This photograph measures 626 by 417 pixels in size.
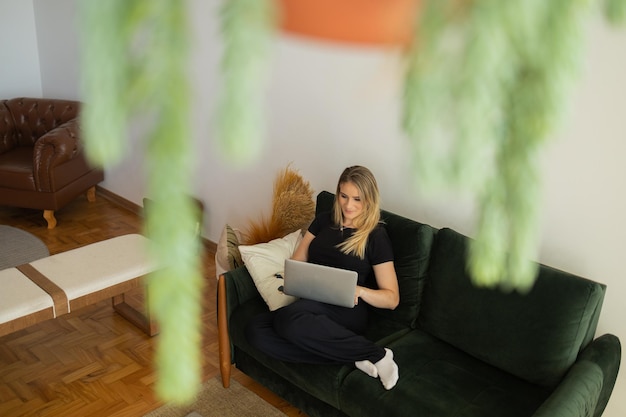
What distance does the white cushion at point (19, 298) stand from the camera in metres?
2.53

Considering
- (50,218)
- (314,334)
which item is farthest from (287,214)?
(50,218)

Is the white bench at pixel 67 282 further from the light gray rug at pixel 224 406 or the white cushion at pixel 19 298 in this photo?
the light gray rug at pixel 224 406

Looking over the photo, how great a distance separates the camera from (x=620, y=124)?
2.18 metres

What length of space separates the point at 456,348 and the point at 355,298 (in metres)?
0.47

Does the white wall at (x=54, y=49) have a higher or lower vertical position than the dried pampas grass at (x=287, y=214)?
higher

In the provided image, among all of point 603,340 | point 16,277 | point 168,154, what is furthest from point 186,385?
point 16,277

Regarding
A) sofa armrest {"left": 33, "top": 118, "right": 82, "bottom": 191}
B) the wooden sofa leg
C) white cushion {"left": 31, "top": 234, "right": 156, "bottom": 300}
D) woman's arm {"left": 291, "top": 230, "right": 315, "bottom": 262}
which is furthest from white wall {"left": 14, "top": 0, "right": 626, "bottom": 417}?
sofa armrest {"left": 33, "top": 118, "right": 82, "bottom": 191}

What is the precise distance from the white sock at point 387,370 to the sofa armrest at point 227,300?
2.51 feet

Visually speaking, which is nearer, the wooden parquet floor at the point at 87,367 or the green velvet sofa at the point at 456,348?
the green velvet sofa at the point at 456,348

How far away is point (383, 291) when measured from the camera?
2.58 meters

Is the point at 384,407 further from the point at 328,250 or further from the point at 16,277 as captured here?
the point at 16,277

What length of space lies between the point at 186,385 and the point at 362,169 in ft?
7.56

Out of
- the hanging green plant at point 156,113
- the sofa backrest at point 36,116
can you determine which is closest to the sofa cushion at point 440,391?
the hanging green plant at point 156,113

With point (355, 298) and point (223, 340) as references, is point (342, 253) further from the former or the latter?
point (223, 340)
